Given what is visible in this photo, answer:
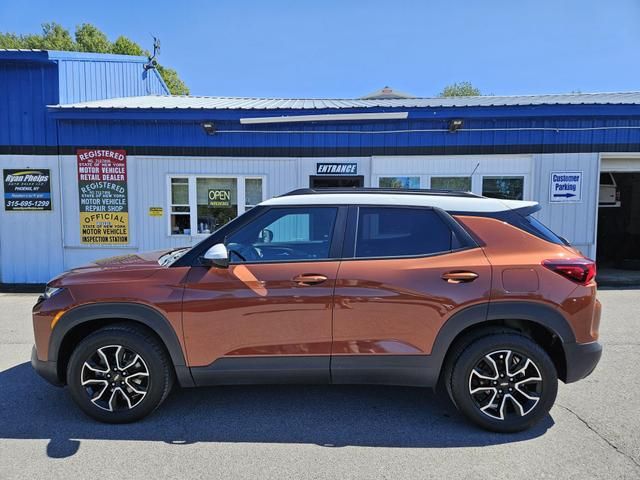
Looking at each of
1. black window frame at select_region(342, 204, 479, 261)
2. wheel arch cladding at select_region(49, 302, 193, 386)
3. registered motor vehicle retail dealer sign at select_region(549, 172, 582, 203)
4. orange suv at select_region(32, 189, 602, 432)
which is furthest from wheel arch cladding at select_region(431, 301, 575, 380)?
registered motor vehicle retail dealer sign at select_region(549, 172, 582, 203)

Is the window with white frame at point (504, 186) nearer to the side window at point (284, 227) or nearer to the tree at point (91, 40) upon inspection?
the side window at point (284, 227)

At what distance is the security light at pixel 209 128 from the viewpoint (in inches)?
331

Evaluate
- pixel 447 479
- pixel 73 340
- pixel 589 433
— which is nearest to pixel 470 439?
pixel 447 479

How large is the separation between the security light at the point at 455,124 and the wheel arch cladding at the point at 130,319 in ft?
23.4

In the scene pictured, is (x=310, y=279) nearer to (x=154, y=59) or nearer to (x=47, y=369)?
(x=47, y=369)

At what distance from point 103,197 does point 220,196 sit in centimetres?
243

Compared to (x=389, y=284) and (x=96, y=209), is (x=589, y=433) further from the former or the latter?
(x=96, y=209)

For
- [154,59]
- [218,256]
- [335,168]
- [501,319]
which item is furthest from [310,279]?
[154,59]

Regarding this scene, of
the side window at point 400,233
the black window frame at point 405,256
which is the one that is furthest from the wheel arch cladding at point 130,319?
the side window at point 400,233

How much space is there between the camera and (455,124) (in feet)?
27.3

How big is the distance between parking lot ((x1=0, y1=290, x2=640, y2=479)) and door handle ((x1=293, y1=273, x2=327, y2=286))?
1164mm

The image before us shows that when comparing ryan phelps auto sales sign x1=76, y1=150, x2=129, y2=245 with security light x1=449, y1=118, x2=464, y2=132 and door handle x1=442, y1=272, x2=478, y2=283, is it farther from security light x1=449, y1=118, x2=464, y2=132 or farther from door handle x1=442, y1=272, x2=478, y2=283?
door handle x1=442, y1=272, x2=478, y2=283

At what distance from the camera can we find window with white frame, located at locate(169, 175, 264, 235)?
8805 mm

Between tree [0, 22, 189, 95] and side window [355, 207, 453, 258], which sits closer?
side window [355, 207, 453, 258]
